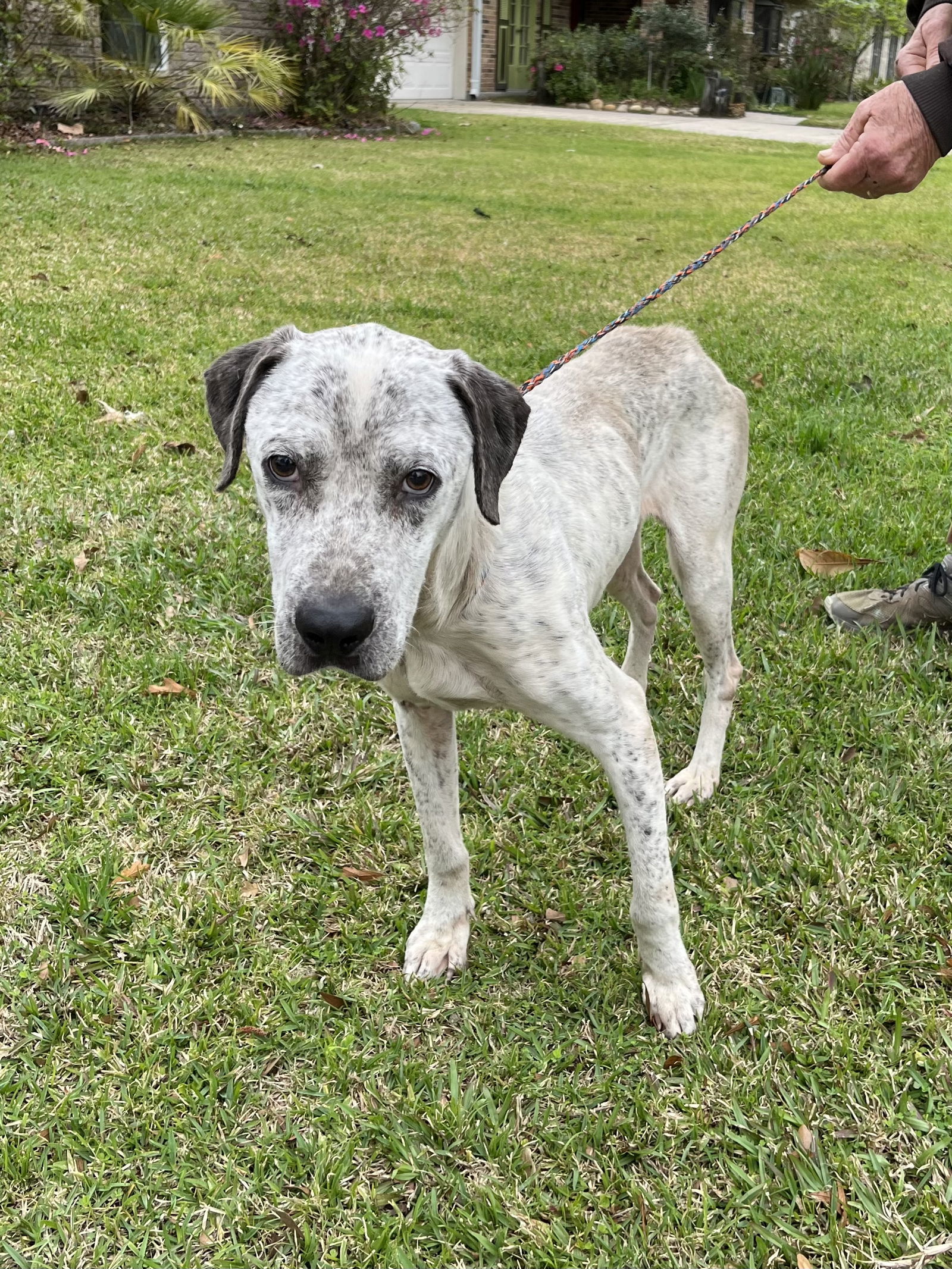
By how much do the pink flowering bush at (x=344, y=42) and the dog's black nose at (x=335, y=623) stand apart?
1906cm

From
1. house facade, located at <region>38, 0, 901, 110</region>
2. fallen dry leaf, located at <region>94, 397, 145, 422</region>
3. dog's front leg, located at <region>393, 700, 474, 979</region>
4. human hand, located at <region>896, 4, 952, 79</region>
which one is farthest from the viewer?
house facade, located at <region>38, 0, 901, 110</region>

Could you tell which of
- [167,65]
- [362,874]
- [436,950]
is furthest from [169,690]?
[167,65]

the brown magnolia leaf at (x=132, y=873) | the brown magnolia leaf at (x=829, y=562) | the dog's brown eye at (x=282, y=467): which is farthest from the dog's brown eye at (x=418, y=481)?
the brown magnolia leaf at (x=829, y=562)

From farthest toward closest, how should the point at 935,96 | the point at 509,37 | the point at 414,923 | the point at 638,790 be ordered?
the point at 509,37 < the point at 935,96 < the point at 414,923 < the point at 638,790

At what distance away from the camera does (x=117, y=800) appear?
333cm

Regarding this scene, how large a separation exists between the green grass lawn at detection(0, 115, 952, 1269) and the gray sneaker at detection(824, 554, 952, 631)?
0.12 m

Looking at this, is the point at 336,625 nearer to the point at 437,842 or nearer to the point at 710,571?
the point at 437,842

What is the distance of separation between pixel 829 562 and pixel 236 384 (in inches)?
123

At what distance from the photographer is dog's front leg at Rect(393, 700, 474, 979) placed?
2807 millimetres

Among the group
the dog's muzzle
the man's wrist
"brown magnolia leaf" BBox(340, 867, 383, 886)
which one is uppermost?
the man's wrist

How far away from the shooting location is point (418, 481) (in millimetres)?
2254

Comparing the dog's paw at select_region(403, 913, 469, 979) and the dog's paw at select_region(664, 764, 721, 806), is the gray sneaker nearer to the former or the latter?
the dog's paw at select_region(664, 764, 721, 806)

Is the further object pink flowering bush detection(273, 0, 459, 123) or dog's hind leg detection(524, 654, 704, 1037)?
pink flowering bush detection(273, 0, 459, 123)

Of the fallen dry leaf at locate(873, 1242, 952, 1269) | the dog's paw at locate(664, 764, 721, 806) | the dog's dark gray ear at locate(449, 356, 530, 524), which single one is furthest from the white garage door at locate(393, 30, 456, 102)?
the fallen dry leaf at locate(873, 1242, 952, 1269)
